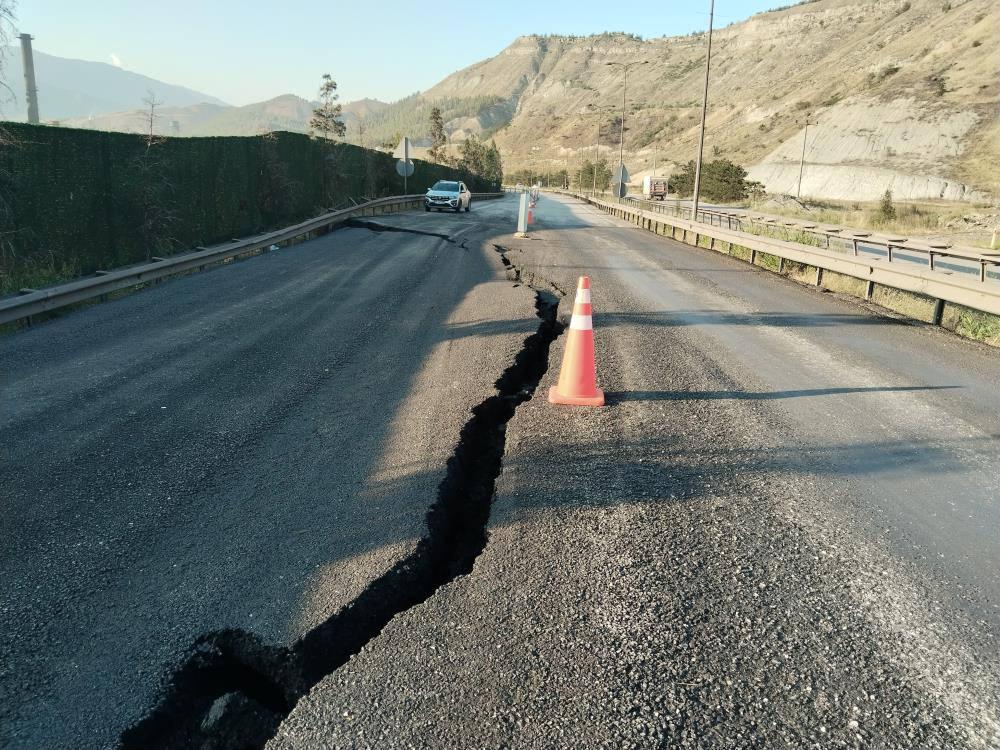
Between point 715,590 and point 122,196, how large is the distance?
12597 millimetres

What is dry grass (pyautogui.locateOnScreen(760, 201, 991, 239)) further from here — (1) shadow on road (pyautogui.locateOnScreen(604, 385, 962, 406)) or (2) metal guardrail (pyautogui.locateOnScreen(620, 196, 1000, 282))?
(1) shadow on road (pyautogui.locateOnScreen(604, 385, 962, 406))

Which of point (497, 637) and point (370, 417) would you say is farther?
point (370, 417)

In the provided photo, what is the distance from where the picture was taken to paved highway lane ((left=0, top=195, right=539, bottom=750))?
8.89 ft

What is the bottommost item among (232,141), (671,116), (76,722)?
Result: (76,722)

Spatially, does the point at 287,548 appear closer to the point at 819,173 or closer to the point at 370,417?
the point at 370,417

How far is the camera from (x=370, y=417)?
5.36 metres

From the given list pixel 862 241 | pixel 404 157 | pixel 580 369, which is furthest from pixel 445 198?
pixel 580 369

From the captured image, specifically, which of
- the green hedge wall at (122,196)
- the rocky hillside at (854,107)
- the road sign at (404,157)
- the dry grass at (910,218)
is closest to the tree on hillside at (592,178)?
the rocky hillside at (854,107)

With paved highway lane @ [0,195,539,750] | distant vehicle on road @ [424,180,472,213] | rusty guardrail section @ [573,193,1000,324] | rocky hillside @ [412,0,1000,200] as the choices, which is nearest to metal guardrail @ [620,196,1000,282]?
rusty guardrail section @ [573,193,1000,324]

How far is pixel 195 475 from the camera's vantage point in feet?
14.0

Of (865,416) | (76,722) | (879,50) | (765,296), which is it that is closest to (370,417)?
(76,722)

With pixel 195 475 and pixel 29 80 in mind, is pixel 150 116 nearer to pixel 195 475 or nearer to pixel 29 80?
pixel 195 475

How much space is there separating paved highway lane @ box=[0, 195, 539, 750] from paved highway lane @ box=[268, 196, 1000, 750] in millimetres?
550

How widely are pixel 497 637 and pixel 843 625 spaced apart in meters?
1.39
